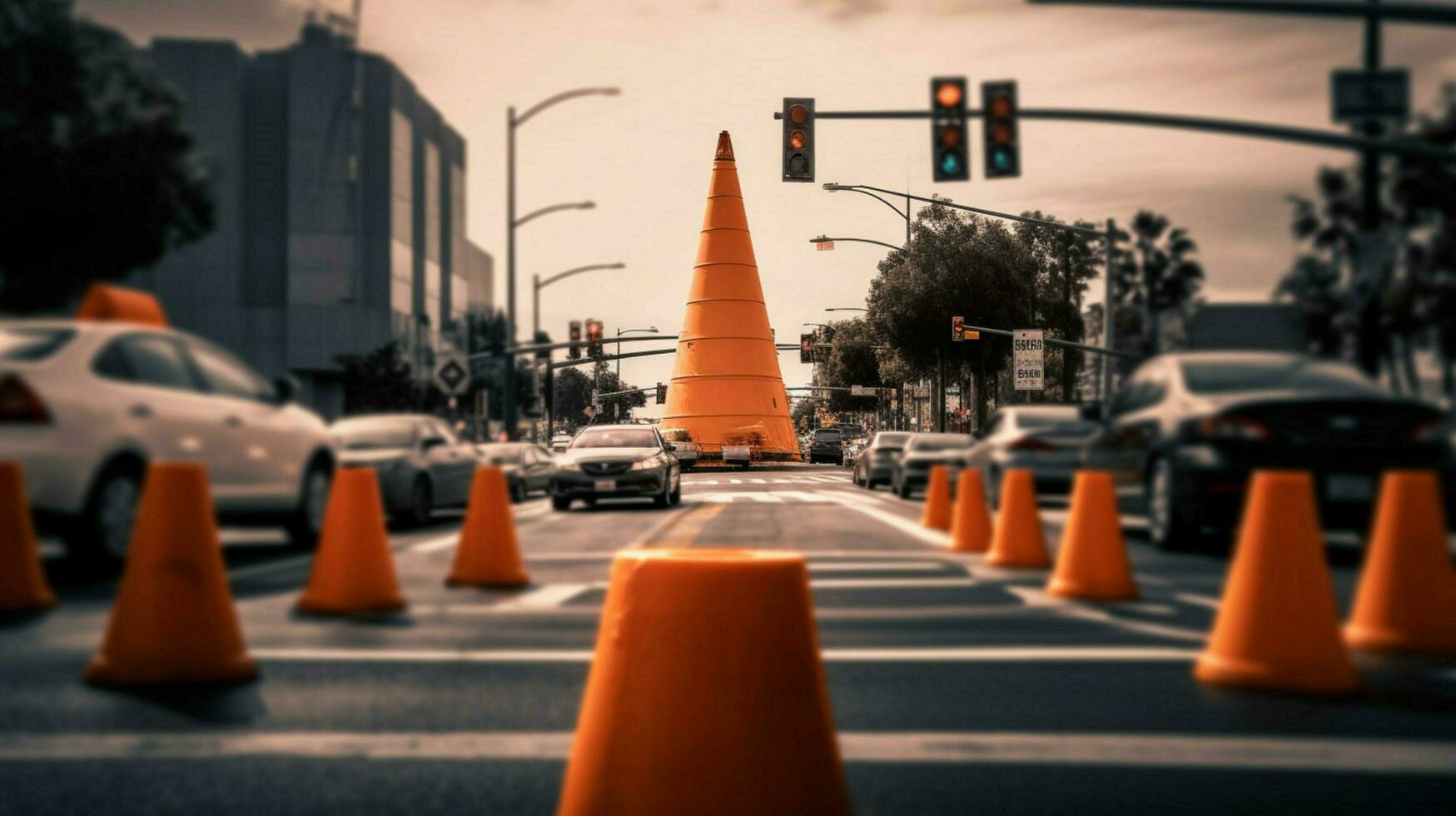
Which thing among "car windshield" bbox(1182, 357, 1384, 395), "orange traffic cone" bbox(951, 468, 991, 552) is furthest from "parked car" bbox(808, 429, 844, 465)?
"car windshield" bbox(1182, 357, 1384, 395)

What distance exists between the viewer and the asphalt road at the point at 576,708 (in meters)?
2.62

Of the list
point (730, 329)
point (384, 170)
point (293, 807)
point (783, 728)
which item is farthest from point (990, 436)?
point (293, 807)

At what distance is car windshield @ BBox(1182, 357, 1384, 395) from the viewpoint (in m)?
1.97

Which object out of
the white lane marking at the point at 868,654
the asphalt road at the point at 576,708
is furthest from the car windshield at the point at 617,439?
the white lane marking at the point at 868,654

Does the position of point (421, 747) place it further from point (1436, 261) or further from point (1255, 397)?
point (1436, 261)

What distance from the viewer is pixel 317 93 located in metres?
2.07

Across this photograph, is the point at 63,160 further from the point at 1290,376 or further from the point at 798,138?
the point at 1290,376

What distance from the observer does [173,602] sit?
252cm

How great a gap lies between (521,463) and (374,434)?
2.68ft

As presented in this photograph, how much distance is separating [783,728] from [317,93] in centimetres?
137

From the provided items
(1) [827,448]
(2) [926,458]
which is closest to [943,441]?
(2) [926,458]

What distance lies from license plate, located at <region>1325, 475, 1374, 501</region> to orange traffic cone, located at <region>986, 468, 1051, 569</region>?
807mm

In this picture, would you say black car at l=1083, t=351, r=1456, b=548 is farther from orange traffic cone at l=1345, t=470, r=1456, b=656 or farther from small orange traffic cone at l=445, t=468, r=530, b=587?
small orange traffic cone at l=445, t=468, r=530, b=587

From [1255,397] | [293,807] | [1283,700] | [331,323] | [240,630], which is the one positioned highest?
[331,323]
